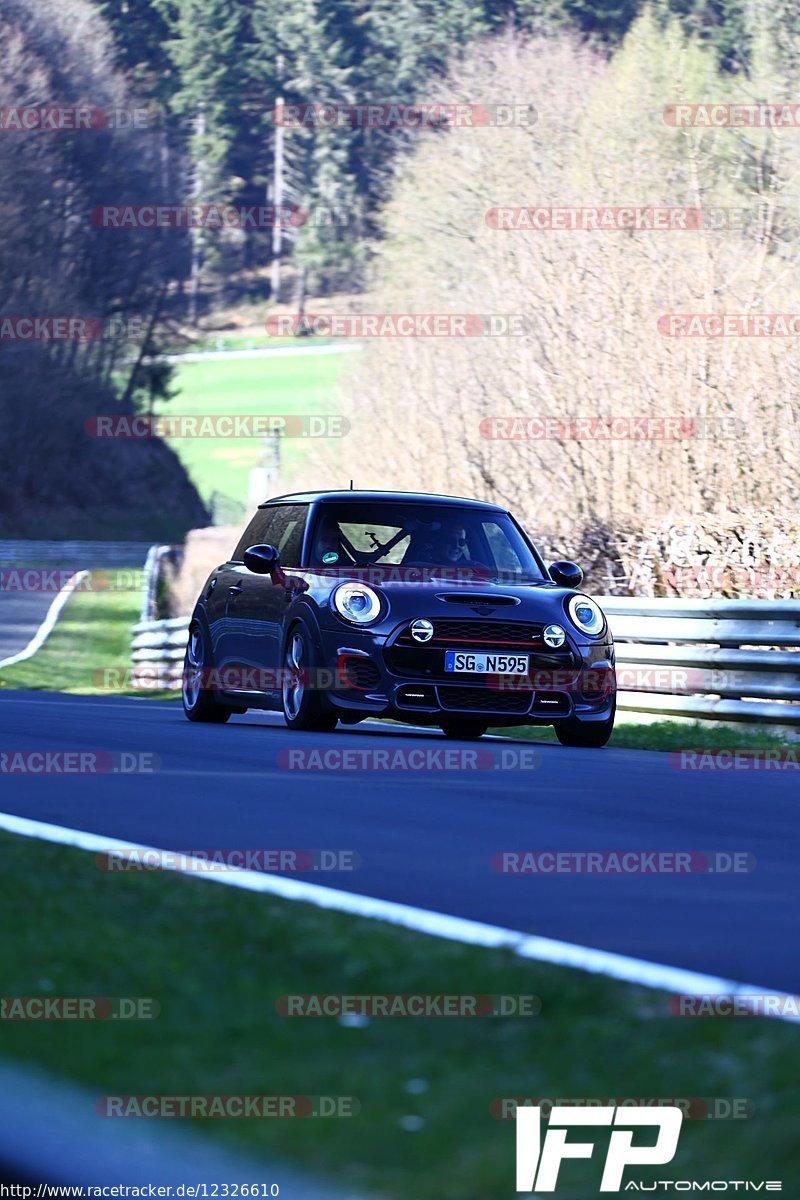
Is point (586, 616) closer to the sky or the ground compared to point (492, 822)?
closer to the sky

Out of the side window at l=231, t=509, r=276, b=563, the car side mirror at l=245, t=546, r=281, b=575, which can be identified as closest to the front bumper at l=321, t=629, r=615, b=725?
the car side mirror at l=245, t=546, r=281, b=575

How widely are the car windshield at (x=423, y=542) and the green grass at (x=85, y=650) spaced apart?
35.1 feet

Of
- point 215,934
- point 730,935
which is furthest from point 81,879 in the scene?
point 730,935

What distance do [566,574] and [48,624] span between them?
3498 cm

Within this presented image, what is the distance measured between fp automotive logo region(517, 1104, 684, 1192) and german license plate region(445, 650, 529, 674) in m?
9.67

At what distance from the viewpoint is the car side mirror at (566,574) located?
48.2 ft

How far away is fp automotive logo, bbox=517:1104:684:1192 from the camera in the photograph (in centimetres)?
347

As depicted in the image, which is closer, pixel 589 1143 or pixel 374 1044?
pixel 589 1143

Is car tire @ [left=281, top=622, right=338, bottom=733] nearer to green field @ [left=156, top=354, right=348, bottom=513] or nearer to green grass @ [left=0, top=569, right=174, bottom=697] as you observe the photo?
green grass @ [left=0, top=569, right=174, bottom=697]

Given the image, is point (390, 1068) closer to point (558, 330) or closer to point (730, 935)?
point (730, 935)

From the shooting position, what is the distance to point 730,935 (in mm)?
6105

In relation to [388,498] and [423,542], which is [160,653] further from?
[423,542]

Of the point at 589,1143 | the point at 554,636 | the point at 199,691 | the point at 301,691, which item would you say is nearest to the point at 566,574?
the point at 554,636

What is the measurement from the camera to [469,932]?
5.88 meters
